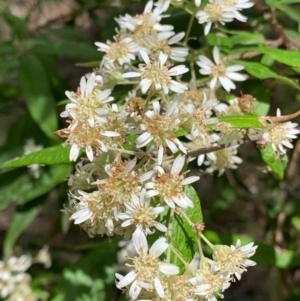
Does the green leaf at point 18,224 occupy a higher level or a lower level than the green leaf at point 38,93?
lower

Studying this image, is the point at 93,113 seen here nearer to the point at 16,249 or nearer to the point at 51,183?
the point at 51,183

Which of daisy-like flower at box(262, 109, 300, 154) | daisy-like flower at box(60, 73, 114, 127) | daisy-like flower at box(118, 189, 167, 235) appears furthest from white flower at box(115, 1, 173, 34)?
daisy-like flower at box(118, 189, 167, 235)

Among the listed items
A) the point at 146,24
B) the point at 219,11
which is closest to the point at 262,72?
the point at 219,11

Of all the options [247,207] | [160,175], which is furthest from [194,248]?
[247,207]

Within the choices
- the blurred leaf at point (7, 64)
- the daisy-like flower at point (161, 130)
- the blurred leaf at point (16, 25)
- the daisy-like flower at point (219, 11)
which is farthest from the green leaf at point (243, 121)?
the blurred leaf at point (16, 25)

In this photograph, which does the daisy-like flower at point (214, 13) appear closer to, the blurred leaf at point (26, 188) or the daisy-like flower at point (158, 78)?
the daisy-like flower at point (158, 78)

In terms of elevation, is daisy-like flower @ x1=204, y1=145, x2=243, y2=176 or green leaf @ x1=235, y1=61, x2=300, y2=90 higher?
green leaf @ x1=235, y1=61, x2=300, y2=90

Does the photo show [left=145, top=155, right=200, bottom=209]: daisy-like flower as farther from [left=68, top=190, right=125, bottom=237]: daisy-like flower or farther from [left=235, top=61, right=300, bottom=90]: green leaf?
[left=235, top=61, right=300, bottom=90]: green leaf
